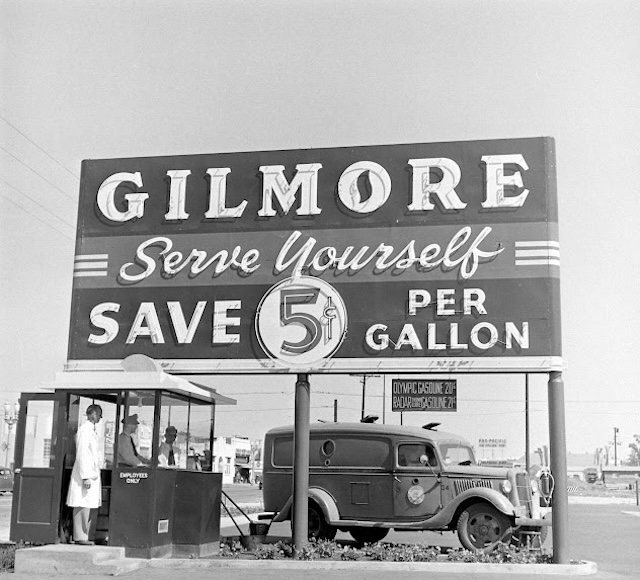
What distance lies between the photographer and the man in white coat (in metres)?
12.9

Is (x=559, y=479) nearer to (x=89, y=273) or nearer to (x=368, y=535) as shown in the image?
(x=368, y=535)

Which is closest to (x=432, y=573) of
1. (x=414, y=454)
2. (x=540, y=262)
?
(x=540, y=262)

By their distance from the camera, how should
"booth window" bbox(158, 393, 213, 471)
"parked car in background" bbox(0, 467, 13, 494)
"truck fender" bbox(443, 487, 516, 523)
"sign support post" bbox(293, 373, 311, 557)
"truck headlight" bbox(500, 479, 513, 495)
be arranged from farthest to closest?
"parked car in background" bbox(0, 467, 13, 494), "truck headlight" bbox(500, 479, 513, 495), "truck fender" bbox(443, 487, 516, 523), "sign support post" bbox(293, 373, 311, 557), "booth window" bbox(158, 393, 213, 471)

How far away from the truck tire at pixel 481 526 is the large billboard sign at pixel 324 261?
3498mm

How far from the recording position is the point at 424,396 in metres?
20.6

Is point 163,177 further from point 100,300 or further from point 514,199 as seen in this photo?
point 514,199

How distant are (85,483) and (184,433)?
171cm

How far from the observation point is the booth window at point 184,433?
43.8 ft

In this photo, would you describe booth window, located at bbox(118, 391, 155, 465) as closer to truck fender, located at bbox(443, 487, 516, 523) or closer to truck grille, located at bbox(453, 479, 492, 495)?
truck fender, located at bbox(443, 487, 516, 523)

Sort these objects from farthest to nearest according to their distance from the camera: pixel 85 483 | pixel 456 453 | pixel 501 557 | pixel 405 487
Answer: pixel 456 453
pixel 405 487
pixel 501 557
pixel 85 483

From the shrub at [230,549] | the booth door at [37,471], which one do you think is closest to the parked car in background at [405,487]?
the shrub at [230,549]

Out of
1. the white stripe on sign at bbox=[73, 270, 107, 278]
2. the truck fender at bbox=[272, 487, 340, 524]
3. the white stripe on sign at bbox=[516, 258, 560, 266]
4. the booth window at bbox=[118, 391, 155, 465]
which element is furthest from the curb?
the white stripe on sign at bbox=[73, 270, 107, 278]

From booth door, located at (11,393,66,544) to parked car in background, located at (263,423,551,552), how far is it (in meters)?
5.02

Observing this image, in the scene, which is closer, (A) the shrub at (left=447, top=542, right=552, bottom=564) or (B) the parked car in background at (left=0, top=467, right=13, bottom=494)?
(A) the shrub at (left=447, top=542, right=552, bottom=564)
